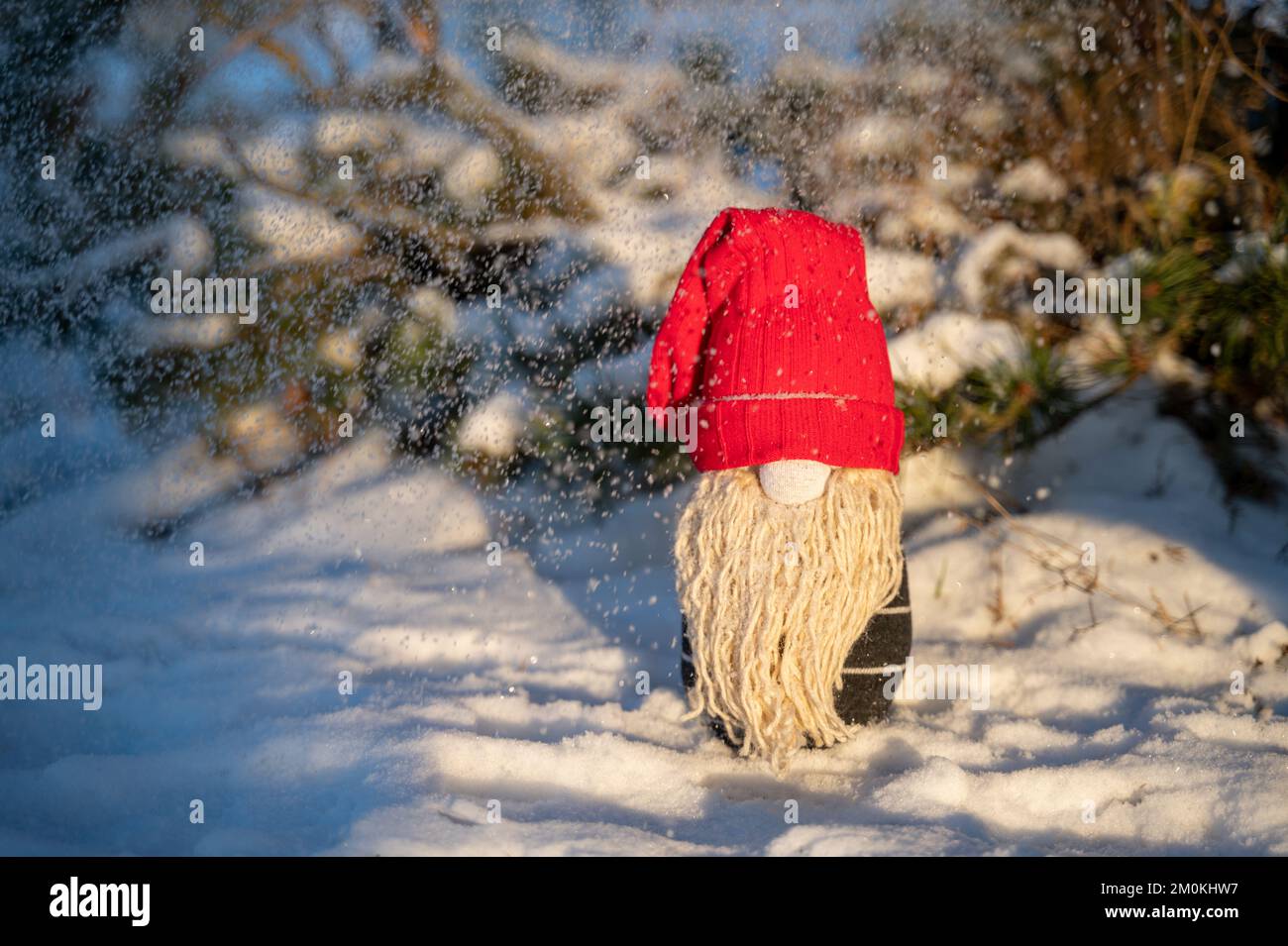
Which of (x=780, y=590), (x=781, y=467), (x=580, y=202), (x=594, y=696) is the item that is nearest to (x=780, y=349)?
(x=781, y=467)

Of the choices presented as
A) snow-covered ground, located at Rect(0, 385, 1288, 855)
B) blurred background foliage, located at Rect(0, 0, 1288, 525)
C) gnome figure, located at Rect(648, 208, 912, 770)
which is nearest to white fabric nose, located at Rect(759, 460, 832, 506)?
gnome figure, located at Rect(648, 208, 912, 770)

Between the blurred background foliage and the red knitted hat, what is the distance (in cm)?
83

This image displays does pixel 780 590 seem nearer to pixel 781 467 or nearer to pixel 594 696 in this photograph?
pixel 781 467

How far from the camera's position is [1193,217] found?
2295mm

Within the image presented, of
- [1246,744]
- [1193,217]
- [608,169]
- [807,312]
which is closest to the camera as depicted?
[807,312]

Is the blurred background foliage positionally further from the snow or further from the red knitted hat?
the red knitted hat

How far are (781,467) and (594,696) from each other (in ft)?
2.03

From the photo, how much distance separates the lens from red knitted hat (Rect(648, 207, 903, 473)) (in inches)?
58.0

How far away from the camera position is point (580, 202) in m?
3.01

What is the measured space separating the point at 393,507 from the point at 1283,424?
2163mm

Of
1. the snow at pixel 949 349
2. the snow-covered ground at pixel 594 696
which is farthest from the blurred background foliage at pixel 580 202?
the snow-covered ground at pixel 594 696
